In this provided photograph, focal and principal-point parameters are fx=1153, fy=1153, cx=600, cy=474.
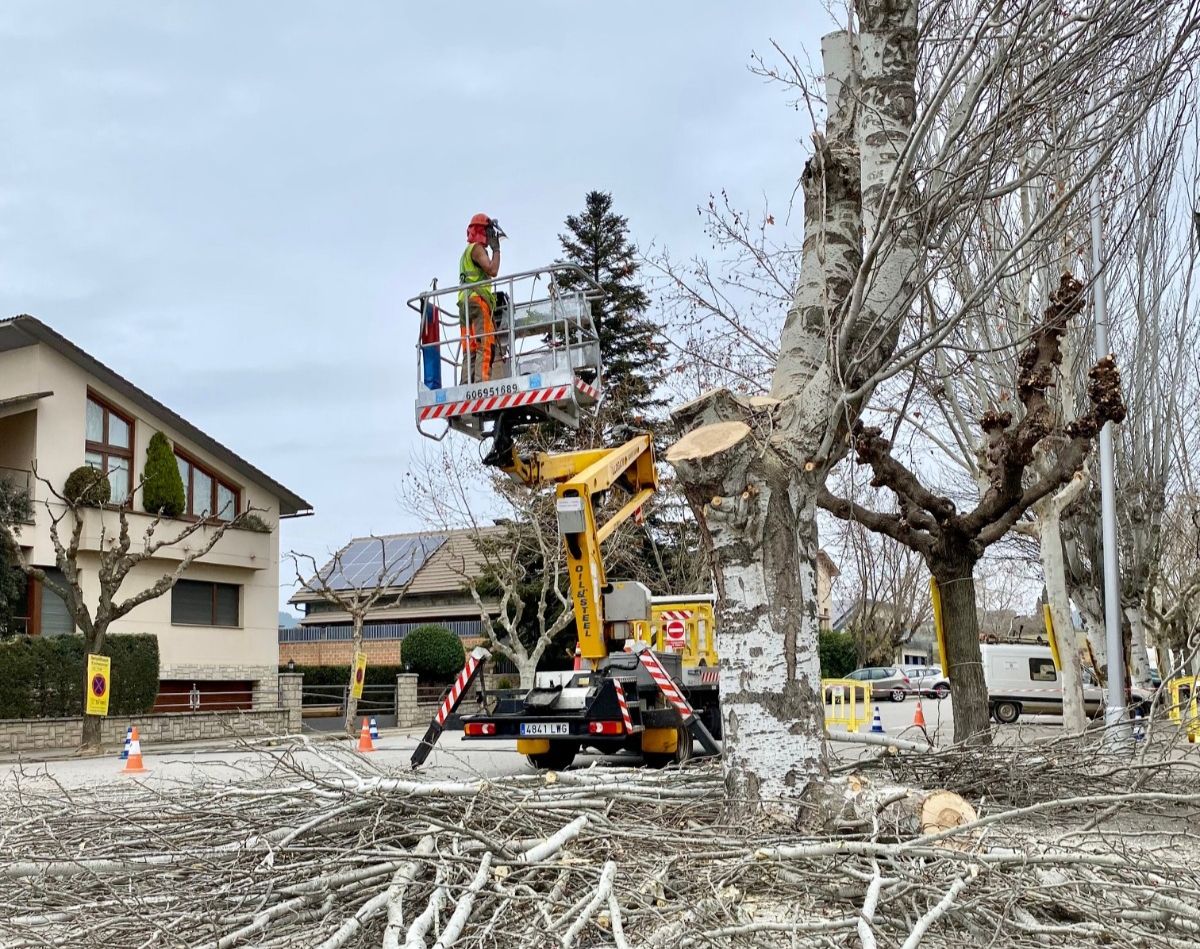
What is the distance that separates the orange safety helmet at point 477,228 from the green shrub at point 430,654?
2157 cm

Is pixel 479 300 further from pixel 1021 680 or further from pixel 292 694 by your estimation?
pixel 1021 680

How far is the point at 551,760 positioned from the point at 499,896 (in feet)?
26.9

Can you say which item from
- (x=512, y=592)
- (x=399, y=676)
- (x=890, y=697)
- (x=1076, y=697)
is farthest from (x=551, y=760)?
(x=890, y=697)

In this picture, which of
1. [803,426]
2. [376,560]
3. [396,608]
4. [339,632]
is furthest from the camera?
[339,632]

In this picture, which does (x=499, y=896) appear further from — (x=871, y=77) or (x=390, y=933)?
(x=871, y=77)

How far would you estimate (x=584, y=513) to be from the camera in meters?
11.1

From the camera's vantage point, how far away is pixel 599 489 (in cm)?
1148

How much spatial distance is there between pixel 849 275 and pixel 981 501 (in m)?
5.08

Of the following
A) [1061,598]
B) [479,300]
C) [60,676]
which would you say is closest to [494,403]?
[479,300]

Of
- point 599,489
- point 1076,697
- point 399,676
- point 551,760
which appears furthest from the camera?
point 399,676

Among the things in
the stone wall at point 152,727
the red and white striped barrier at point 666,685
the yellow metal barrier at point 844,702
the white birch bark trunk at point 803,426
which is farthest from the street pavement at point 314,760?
the white birch bark trunk at point 803,426

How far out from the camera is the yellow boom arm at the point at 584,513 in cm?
1119

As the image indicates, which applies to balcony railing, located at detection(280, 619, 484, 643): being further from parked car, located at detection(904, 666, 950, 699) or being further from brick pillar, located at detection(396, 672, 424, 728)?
parked car, located at detection(904, 666, 950, 699)

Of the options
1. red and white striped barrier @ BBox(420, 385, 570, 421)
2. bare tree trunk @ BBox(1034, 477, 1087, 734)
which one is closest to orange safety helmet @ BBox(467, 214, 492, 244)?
red and white striped barrier @ BBox(420, 385, 570, 421)
